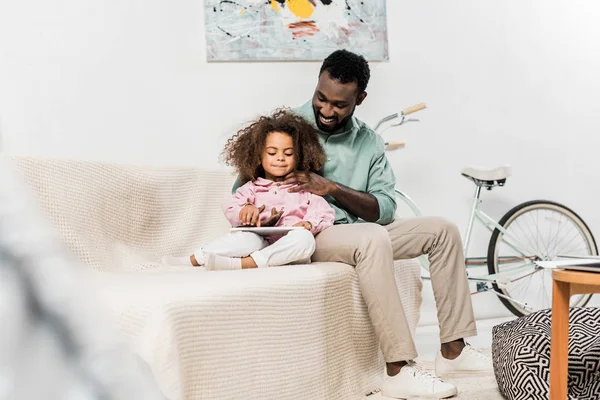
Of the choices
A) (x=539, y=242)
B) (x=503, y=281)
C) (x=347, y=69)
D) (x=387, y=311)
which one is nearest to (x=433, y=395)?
(x=387, y=311)

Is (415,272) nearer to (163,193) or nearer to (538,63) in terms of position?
(163,193)

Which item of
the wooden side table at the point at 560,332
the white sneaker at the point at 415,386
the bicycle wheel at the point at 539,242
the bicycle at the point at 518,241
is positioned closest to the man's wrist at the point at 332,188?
the white sneaker at the point at 415,386

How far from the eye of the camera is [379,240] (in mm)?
1882

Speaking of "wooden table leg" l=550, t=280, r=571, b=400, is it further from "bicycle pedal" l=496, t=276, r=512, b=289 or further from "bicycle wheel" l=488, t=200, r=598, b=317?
"bicycle wheel" l=488, t=200, r=598, b=317

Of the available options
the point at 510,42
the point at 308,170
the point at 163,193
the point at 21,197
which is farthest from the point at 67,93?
the point at 21,197

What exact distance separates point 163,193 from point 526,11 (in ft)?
7.38

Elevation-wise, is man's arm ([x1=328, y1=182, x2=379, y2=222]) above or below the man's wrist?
below

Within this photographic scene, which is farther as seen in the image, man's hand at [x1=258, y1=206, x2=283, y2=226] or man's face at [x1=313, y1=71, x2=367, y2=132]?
man's face at [x1=313, y1=71, x2=367, y2=132]

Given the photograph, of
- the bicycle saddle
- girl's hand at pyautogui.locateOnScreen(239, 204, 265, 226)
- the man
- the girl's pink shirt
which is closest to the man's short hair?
the man

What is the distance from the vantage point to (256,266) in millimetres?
1856

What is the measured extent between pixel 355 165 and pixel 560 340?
102cm

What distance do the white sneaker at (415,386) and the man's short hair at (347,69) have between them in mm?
890

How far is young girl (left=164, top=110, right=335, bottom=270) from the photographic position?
1.88m

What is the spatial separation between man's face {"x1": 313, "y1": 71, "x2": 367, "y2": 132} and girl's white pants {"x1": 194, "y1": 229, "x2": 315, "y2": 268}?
0.46 meters
